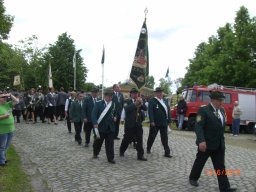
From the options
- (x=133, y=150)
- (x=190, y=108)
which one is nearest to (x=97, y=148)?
(x=133, y=150)

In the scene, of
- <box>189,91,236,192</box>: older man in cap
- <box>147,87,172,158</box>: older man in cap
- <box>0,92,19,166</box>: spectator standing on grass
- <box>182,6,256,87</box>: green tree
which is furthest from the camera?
<box>182,6,256,87</box>: green tree

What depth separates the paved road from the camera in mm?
8344

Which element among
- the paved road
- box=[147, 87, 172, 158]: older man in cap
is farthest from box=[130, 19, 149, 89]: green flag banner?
box=[147, 87, 172, 158]: older man in cap

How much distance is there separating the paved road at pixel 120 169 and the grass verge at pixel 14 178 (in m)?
0.22

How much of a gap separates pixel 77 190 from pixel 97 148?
A: 10.7 ft

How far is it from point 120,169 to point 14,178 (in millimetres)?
2334

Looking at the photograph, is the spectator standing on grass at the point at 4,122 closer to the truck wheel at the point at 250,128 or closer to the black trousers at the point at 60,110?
the black trousers at the point at 60,110

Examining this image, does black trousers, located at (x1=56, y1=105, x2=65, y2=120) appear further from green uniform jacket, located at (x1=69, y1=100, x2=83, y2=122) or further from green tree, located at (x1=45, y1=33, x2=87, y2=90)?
green tree, located at (x1=45, y1=33, x2=87, y2=90)

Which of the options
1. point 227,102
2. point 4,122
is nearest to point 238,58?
point 227,102

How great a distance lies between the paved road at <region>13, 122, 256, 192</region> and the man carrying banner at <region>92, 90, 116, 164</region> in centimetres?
41

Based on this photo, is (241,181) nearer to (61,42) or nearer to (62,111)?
(62,111)

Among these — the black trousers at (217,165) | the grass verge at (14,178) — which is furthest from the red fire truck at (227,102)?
the black trousers at (217,165)

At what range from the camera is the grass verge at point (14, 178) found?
8.27 m

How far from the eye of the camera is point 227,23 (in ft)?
156
